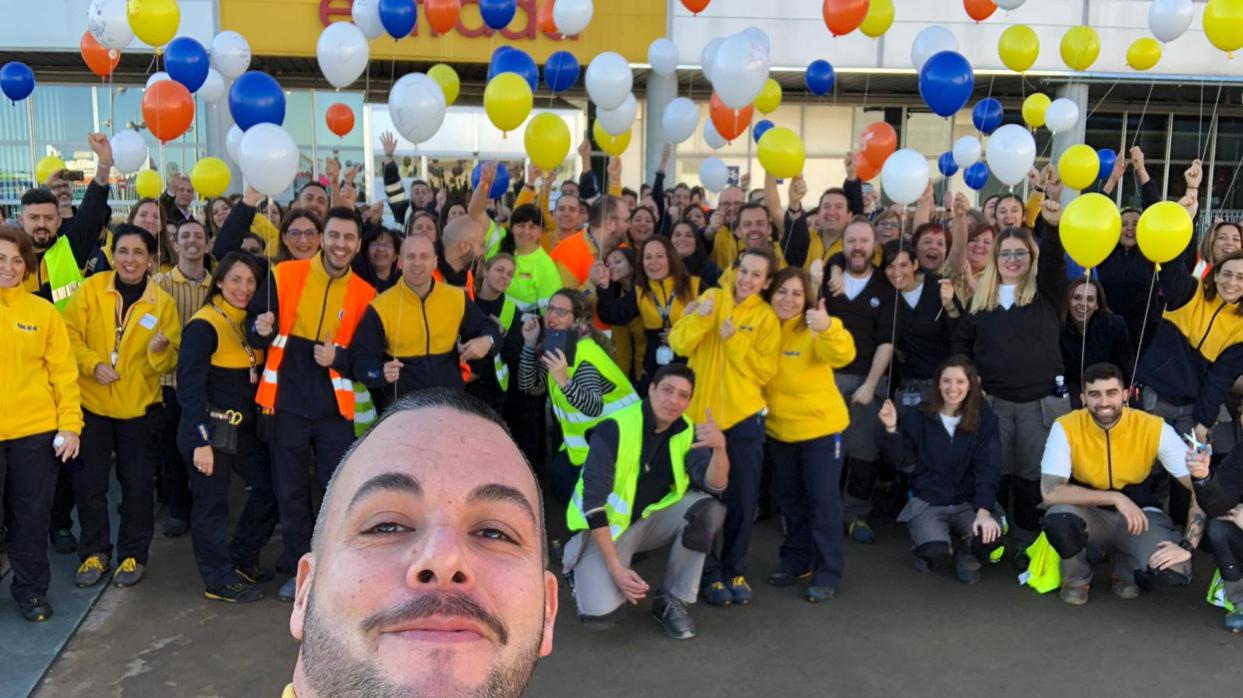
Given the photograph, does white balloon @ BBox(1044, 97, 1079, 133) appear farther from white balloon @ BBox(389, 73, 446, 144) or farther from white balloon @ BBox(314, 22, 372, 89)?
white balloon @ BBox(314, 22, 372, 89)

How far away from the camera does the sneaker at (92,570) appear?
4.42 metres

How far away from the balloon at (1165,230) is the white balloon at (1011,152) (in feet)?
5.47

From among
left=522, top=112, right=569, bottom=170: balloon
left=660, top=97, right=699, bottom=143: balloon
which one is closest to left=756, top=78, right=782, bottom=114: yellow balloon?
left=660, top=97, right=699, bottom=143: balloon

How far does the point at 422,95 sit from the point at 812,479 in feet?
10.6

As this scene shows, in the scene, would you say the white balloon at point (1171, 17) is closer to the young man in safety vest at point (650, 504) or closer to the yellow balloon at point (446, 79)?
the yellow balloon at point (446, 79)

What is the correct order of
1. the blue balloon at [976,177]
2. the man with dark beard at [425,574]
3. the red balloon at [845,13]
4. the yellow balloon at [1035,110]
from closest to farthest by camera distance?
the man with dark beard at [425,574] < the red balloon at [845,13] < the yellow balloon at [1035,110] < the blue balloon at [976,177]

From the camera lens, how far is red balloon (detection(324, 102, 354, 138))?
368 inches

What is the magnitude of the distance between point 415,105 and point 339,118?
13.7 ft

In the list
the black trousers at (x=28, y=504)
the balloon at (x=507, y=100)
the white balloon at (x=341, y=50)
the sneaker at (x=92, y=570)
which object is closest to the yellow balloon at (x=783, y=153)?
the balloon at (x=507, y=100)

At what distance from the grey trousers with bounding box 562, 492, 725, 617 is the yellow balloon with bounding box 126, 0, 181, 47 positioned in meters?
4.04

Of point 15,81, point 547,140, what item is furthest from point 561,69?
point 15,81

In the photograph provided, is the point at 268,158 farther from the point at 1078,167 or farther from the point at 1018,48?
the point at 1018,48

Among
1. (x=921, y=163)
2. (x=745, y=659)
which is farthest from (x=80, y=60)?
(x=745, y=659)

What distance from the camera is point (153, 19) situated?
5695 mm
